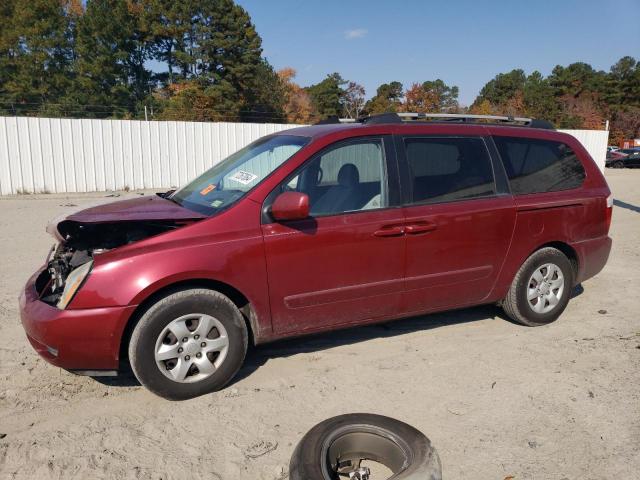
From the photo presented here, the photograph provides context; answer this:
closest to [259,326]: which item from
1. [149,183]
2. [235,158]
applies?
[235,158]

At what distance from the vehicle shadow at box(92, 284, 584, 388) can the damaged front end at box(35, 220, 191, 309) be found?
2.56 ft

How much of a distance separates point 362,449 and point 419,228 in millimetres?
1763

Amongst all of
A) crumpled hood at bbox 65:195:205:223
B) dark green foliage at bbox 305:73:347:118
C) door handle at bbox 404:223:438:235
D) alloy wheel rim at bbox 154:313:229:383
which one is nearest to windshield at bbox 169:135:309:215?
crumpled hood at bbox 65:195:205:223

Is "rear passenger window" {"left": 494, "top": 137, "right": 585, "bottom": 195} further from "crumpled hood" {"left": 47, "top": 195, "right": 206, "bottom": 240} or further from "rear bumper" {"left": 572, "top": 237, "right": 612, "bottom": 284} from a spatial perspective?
"crumpled hood" {"left": 47, "top": 195, "right": 206, "bottom": 240}

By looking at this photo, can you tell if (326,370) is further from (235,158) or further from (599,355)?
(599,355)

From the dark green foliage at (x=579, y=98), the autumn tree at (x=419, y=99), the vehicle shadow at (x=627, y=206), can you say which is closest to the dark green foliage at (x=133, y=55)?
the autumn tree at (x=419, y=99)

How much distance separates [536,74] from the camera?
72000 mm

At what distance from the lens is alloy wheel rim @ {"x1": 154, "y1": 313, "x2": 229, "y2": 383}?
3322mm

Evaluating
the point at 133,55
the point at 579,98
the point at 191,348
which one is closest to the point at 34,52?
the point at 133,55

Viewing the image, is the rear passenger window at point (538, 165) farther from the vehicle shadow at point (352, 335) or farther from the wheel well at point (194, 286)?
the wheel well at point (194, 286)

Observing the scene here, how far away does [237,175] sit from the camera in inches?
161

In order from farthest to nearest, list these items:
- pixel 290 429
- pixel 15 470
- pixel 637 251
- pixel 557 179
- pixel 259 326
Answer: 1. pixel 637 251
2. pixel 557 179
3. pixel 259 326
4. pixel 290 429
5. pixel 15 470

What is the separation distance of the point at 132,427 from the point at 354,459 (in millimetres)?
1376

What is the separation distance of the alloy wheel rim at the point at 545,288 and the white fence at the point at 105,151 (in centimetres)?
1361
